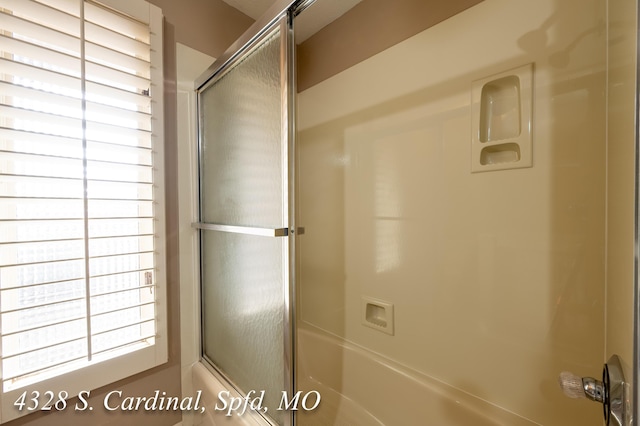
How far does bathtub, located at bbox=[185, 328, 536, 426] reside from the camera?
1.04 meters

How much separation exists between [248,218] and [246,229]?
70mm

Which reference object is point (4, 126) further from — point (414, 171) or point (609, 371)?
point (609, 371)

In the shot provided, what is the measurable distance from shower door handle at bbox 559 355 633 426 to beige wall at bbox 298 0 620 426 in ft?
0.95

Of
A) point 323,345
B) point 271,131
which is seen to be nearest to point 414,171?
point 271,131

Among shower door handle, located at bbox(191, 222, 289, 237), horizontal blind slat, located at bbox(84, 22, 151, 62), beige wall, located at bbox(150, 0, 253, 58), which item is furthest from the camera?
beige wall, located at bbox(150, 0, 253, 58)

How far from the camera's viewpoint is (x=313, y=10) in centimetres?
145

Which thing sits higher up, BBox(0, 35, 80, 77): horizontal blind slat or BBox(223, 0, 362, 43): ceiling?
BBox(223, 0, 362, 43): ceiling

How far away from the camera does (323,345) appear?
1.60 meters

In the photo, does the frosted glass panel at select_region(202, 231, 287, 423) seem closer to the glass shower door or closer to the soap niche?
the glass shower door

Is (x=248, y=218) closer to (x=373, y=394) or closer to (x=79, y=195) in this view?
(x=79, y=195)

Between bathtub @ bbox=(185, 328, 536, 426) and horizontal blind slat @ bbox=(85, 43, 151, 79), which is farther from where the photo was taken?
bathtub @ bbox=(185, 328, 536, 426)

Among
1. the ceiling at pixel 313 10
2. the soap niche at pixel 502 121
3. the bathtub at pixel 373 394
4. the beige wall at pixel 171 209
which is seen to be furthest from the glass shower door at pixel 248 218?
the soap niche at pixel 502 121

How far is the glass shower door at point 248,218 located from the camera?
31.6 inches

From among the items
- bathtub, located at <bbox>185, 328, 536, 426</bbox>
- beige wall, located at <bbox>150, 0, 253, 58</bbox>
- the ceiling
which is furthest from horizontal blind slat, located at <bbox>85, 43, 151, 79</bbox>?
bathtub, located at <bbox>185, 328, 536, 426</bbox>
